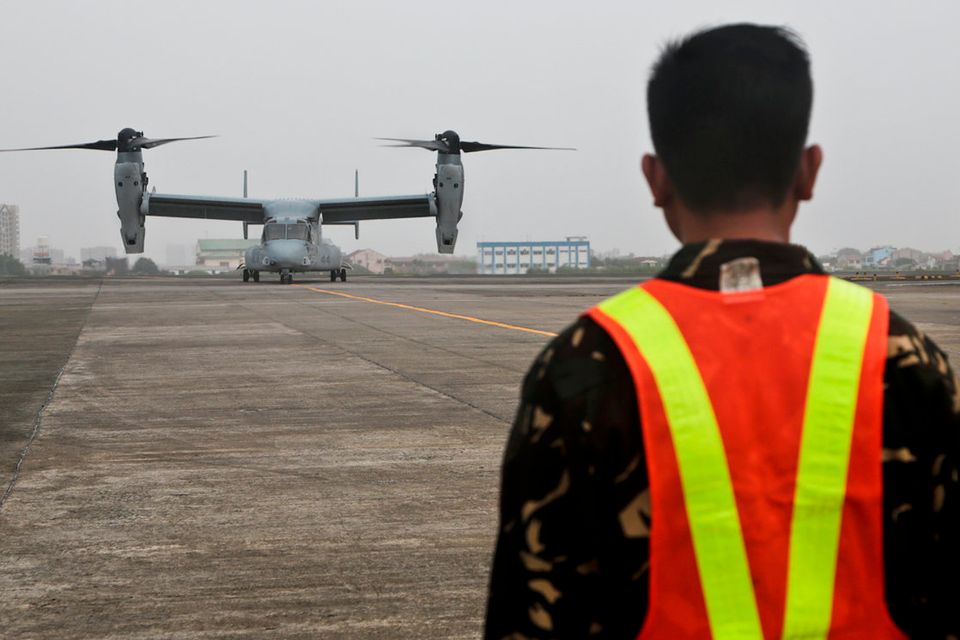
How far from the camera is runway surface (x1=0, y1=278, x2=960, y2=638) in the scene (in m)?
4.17

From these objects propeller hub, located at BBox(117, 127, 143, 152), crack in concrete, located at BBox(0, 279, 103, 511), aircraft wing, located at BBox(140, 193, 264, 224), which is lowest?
crack in concrete, located at BBox(0, 279, 103, 511)

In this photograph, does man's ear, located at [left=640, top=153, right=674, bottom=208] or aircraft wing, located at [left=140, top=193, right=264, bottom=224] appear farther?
aircraft wing, located at [left=140, top=193, right=264, bottom=224]

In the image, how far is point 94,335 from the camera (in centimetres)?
1758

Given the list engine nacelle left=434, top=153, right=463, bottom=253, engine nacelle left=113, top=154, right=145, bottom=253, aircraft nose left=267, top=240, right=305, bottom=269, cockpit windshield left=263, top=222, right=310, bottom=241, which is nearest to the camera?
aircraft nose left=267, top=240, right=305, bottom=269

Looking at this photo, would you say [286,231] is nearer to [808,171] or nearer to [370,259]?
[808,171]

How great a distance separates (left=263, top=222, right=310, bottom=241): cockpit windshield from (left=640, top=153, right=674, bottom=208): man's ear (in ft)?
141

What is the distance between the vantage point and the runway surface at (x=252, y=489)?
13.7 feet

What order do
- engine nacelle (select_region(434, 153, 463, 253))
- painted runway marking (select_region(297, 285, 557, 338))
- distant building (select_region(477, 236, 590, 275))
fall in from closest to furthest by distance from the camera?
painted runway marking (select_region(297, 285, 557, 338)) → engine nacelle (select_region(434, 153, 463, 253)) → distant building (select_region(477, 236, 590, 275))

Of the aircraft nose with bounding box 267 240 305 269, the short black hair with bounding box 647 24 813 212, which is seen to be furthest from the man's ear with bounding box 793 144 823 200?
→ the aircraft nose with bounding box 267 240 305 269

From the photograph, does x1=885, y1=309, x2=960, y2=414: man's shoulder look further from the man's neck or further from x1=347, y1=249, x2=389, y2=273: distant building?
x1=347, y1=249, x2=389, y2=273: distant building

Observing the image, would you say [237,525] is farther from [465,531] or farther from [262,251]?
[262,251]

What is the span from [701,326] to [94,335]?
56.5ft

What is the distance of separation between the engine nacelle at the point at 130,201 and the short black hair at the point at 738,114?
47.0 m

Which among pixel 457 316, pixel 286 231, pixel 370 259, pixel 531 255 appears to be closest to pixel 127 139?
pixel 286 231
